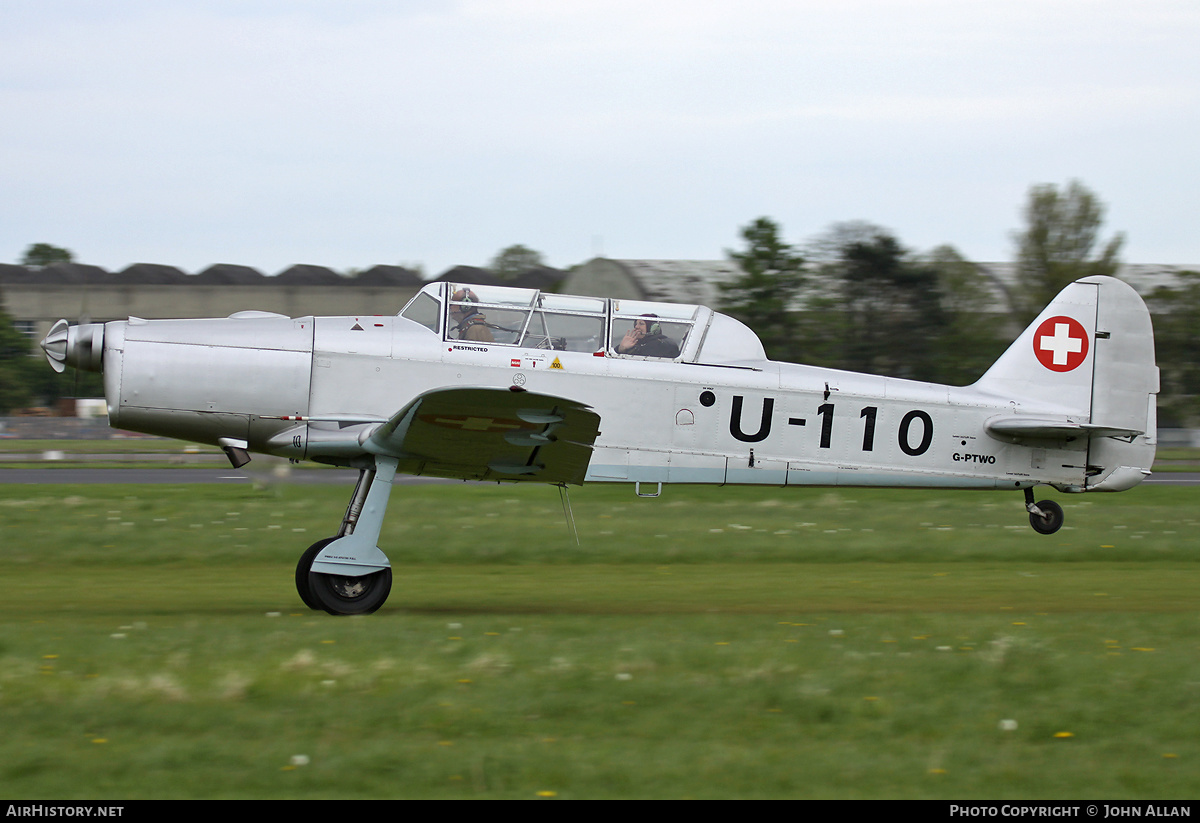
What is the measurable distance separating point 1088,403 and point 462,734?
717 cm

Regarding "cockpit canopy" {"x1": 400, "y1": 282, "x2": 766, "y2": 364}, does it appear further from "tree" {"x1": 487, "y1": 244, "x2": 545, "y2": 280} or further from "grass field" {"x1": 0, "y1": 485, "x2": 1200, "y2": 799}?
"tree" {"x1": 487, "y1": 244, "x2": 545, "y2": 280}

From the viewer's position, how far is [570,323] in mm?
8523

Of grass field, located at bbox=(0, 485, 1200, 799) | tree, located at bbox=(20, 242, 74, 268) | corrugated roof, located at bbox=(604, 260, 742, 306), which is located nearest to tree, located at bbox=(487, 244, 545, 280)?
tree, located at bbox=(20, 242, 74, 268)

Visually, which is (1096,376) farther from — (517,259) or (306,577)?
(517,259)

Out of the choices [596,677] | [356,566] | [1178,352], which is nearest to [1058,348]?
[596,677]

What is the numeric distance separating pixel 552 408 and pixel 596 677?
1950 millimetres

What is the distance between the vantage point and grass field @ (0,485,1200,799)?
14.9 feet

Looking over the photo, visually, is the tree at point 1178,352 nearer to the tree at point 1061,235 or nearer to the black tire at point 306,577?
the tree at point 1061,235

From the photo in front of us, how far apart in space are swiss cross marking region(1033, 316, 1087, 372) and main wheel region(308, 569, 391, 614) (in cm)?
612

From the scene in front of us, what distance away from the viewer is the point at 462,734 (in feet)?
16.5

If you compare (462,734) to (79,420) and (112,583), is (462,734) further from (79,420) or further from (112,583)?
(79,420)

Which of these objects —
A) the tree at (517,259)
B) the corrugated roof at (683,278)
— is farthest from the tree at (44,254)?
the corrugated roof at (683,278)

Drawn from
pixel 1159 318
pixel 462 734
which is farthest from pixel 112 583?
pixel 1159 318

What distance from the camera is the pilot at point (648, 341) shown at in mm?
8578
